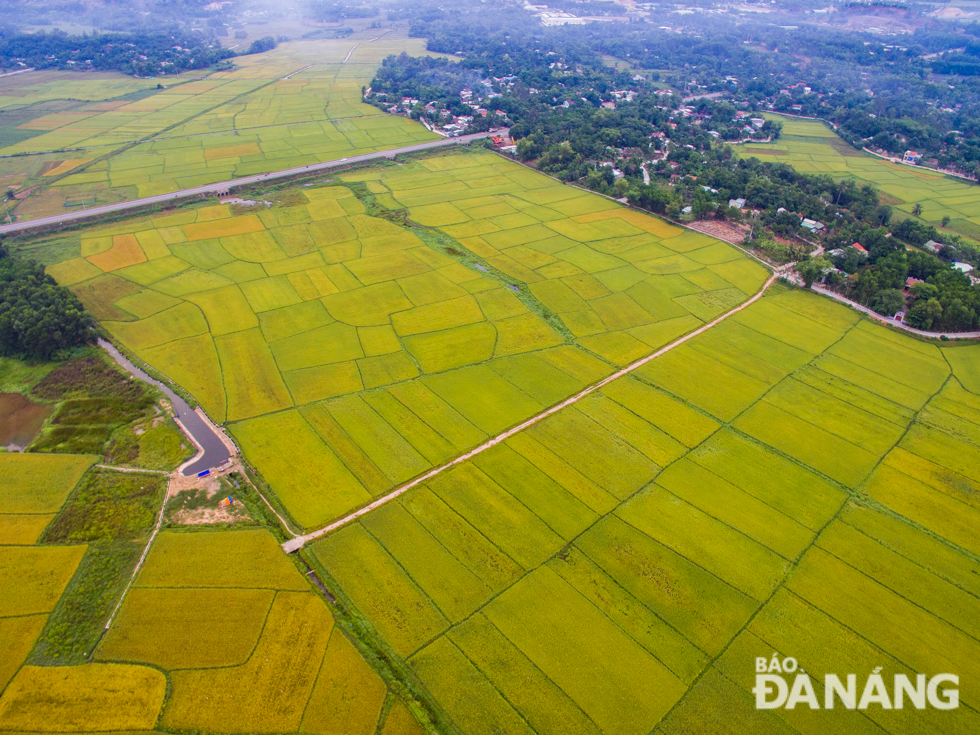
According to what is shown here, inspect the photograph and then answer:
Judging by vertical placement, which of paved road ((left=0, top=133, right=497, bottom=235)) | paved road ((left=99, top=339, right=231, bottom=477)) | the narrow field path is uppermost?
paved road ((left=0, top=133, right=497, bottom=235))

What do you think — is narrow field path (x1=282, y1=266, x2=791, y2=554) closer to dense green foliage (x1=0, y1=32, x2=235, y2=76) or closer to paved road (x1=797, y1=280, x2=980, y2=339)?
paved road (x1=797, y1=280, x2=980, y2=339)

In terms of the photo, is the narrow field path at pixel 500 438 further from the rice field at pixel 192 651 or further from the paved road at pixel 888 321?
the paved road at pixel 888 321

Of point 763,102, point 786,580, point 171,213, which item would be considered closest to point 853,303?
point 786,580

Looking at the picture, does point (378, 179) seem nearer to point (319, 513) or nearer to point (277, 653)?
point (319, 513)

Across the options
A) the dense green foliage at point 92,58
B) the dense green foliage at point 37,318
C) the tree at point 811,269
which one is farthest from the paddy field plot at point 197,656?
the dense green foliage at point 92,58

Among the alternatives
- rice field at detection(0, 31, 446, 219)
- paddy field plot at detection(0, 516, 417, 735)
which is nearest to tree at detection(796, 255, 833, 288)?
paddy field plot at detection(0, 516, 417, 735)

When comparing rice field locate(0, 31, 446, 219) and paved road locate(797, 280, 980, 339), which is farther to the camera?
rice field locate(0, 31, 446, 219)
